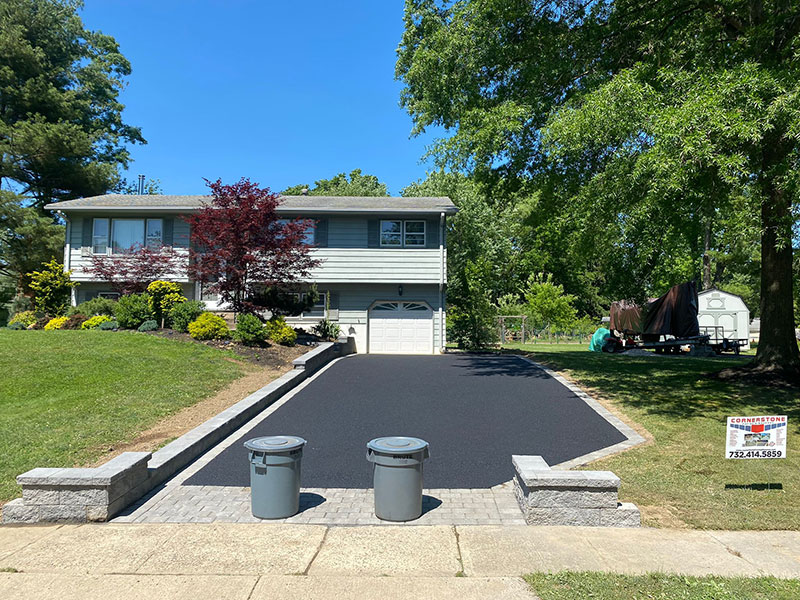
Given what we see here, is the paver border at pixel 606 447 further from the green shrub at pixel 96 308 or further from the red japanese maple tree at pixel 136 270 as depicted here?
the green shrub at pixel 96 308

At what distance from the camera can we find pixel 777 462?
727 cm

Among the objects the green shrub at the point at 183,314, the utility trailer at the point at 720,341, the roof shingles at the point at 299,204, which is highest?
the roof shingles at the point at 299,204

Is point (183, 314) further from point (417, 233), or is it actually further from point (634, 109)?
point (634, 109)

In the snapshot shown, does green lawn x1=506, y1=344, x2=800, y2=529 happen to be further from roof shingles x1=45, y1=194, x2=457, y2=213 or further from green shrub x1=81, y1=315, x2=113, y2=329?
green shrub x1=81, y1=315, x2=113, y2=329

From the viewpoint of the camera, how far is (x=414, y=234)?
854 inches

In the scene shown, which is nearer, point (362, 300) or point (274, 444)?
point (274, 444)

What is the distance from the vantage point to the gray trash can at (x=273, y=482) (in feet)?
17.6

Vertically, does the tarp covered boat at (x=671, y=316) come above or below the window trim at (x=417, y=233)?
below

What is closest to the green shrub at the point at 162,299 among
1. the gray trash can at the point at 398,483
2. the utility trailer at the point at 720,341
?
the gray trash can at the point at 398,483

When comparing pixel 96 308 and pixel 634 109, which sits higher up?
pixel 634 109

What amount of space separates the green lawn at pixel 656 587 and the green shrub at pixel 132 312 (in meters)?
16.6

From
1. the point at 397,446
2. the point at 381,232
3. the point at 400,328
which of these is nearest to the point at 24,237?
the point at 381,232

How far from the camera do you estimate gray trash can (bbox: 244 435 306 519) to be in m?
5.36

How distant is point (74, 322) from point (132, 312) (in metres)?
2.43
